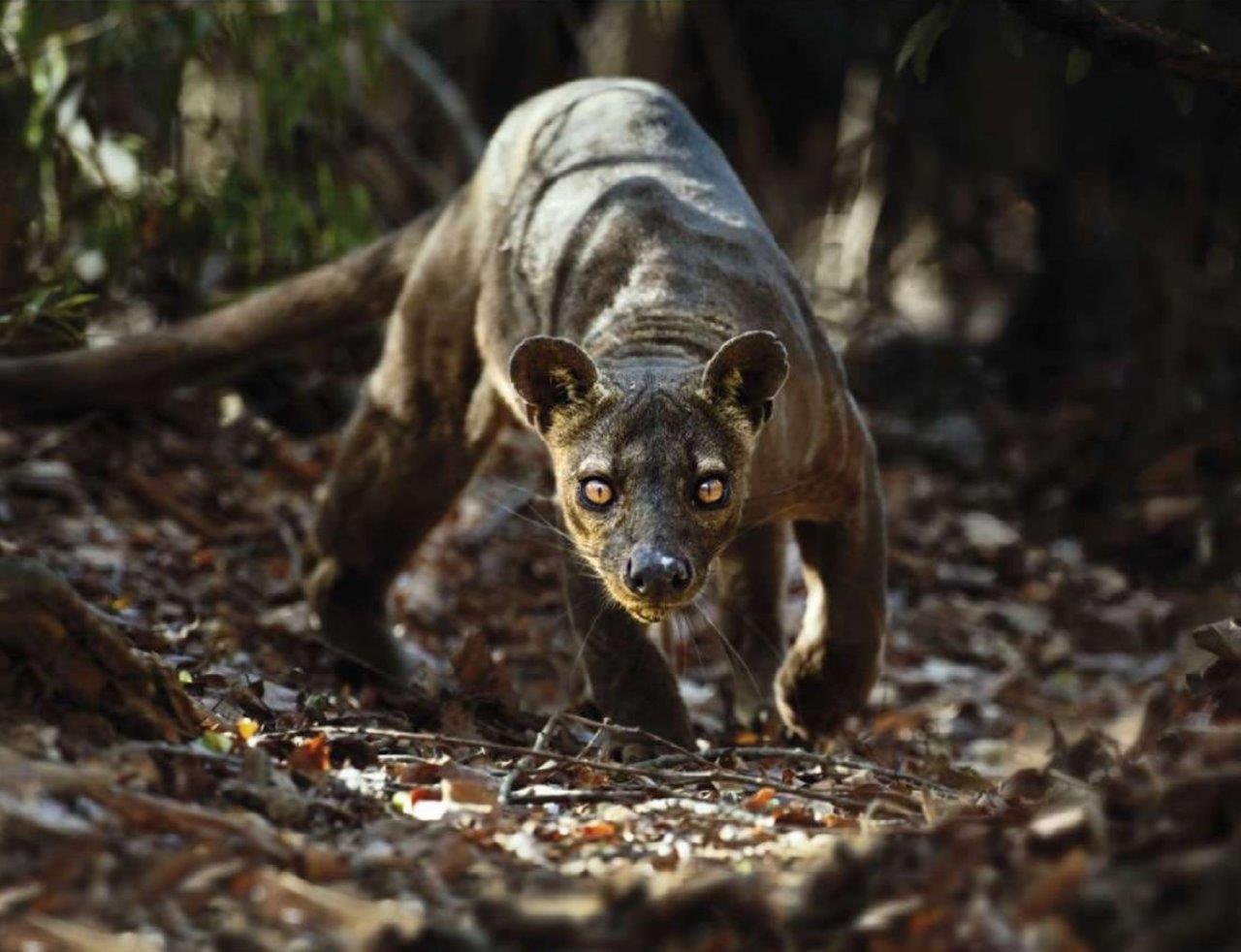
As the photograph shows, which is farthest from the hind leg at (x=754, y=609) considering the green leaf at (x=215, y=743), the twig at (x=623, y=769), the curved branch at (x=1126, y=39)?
the green leaf at (x=215, y=743)

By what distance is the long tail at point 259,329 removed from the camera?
6.54 meters

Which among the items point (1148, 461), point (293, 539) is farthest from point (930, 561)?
point (293, 539)

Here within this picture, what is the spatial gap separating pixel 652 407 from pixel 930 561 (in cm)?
430

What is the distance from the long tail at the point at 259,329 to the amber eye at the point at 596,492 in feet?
6.69

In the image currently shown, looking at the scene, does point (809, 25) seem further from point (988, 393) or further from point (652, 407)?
point (652, 407)

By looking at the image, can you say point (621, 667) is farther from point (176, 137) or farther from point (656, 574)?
point (176, 137)

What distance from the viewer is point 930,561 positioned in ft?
28.8

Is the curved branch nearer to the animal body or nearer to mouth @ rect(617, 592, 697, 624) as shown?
the animal body

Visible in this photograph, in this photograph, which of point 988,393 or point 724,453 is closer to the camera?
point 724,453

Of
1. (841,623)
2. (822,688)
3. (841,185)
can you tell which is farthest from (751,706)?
(841,185)

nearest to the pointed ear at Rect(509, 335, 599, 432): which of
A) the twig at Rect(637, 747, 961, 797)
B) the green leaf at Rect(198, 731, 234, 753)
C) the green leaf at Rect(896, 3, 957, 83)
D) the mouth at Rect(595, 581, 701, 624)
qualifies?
the mouth at Rect(595, 581, 701, 624)

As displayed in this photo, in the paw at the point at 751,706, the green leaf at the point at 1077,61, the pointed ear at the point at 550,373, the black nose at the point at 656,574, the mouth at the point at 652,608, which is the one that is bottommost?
the paw at the point at 751,706

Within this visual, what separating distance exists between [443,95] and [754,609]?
167 inches

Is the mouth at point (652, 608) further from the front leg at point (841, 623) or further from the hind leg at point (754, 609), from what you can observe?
the hind leg at point (754, 609)
